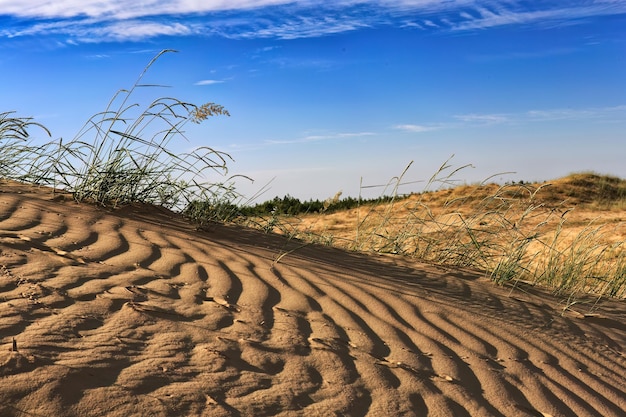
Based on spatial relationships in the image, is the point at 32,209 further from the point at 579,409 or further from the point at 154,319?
the point at 579,409

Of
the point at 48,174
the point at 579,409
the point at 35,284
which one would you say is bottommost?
the point at 579,409

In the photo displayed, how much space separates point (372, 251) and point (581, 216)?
9.95 meters

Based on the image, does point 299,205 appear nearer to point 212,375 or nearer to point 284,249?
point 284,249

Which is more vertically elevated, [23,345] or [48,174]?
[48,174]

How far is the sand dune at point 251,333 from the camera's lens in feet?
8.16

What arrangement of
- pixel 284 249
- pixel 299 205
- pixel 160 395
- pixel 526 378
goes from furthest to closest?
pixel 299 205 → pixel 284 249 → pixel 526 378 → pixel 160 395

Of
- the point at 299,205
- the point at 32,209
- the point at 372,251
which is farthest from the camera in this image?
the point at 299,205

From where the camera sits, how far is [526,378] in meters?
3.42

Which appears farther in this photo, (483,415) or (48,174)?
(48,174)

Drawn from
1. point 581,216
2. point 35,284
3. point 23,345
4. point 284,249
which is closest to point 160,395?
point 23,345

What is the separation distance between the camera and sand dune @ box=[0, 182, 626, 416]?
249 centimetres

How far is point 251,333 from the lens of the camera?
3107 mm

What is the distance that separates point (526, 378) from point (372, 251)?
8.76 ft

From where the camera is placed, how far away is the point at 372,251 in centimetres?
597
